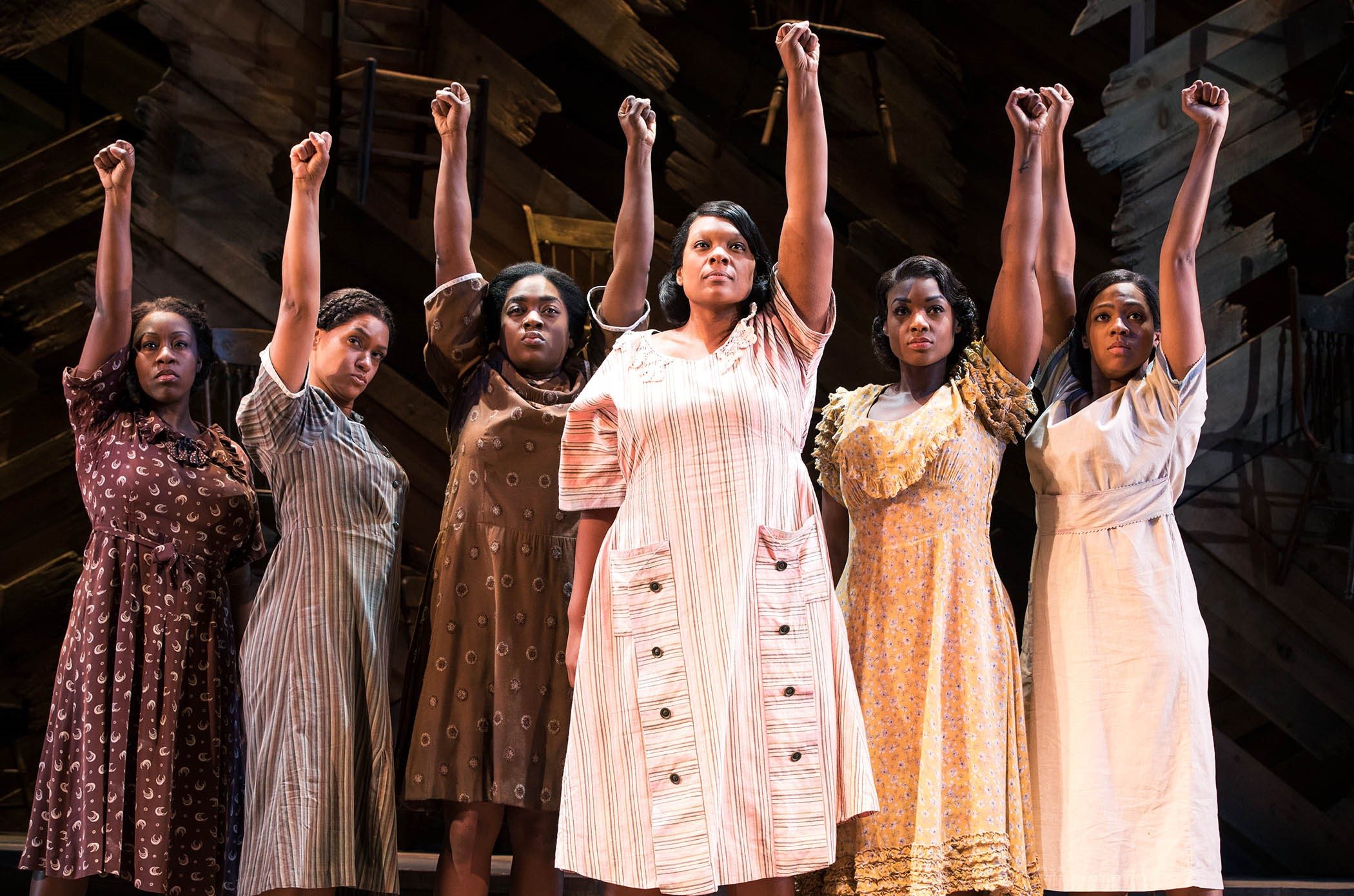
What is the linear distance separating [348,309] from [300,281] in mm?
270

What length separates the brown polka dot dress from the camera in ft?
9.64

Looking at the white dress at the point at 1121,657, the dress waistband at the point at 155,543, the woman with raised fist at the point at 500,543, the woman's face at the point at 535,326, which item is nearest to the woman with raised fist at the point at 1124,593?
the white dress at the point at 1121,657

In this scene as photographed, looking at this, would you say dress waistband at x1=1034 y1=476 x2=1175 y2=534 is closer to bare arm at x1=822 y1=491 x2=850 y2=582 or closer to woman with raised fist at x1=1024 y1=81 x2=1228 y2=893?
woman with raised fist at x1=1024 y1=81 x2=1228 y2=893

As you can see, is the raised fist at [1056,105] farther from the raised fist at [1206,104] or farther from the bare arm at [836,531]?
the bare arm at [836,531]

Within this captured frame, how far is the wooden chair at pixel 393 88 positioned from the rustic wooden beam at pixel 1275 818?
334cm

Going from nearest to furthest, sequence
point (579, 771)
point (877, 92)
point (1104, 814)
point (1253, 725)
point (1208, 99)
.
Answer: point (579, 771) → point (1104, 814) → point (1208, 99) → point (877, 92) → point (1253, 725)

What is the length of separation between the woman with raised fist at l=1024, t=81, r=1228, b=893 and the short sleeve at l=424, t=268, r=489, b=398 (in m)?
1.38

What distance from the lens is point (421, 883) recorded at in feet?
12.1

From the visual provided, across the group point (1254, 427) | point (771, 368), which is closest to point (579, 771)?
point (771, 368)

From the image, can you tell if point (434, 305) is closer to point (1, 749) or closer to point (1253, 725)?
point (1, 749)

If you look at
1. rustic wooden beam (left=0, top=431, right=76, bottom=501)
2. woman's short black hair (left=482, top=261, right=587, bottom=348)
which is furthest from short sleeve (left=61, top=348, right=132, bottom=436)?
rustic wooden beam (left=0, top=431, right=76, bottom=501)

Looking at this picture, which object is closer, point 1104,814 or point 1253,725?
point 1104,814

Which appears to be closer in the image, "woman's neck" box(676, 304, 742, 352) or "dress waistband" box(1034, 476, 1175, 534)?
"woman's neck" box(676, 304, 742, 352)

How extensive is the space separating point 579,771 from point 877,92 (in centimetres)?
362
